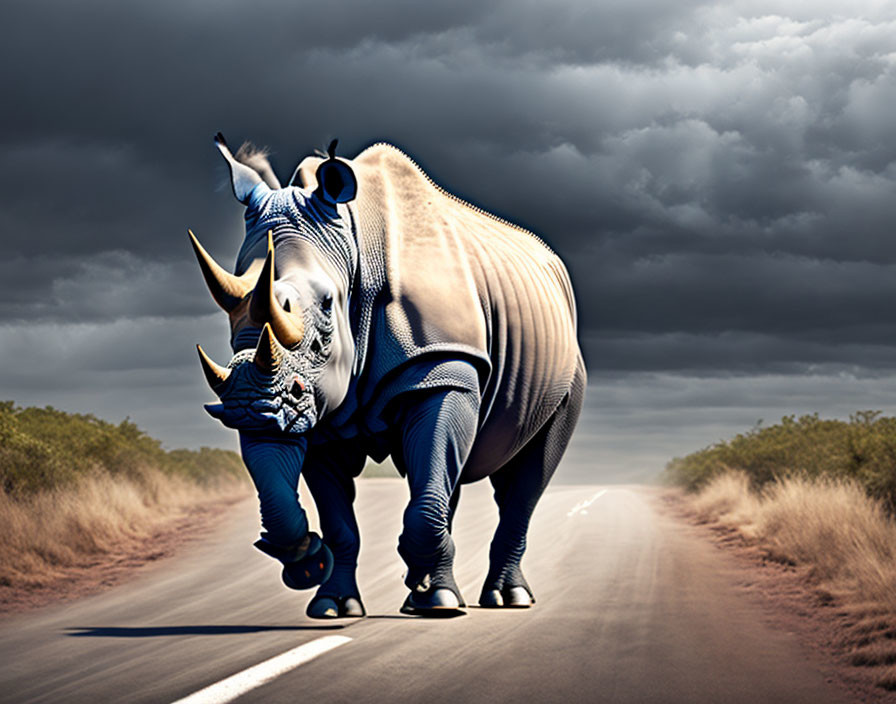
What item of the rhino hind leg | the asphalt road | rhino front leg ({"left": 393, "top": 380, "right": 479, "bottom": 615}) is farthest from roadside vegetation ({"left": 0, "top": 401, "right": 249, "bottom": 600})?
rhino front leg ({"left": 393, "top": 380, "right": 479, "bottom": 615})

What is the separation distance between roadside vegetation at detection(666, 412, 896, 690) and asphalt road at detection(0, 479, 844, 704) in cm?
75

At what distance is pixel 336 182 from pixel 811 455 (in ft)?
51.8

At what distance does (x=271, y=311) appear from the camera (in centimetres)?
636

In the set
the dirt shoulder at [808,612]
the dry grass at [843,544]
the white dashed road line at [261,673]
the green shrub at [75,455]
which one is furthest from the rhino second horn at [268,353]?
the green shrub at [75,455]

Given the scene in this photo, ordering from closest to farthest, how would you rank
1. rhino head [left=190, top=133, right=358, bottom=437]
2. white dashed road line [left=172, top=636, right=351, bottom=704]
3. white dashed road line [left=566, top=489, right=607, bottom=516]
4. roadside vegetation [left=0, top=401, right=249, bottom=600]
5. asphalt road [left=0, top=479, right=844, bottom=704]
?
white dashed road line [left=172, top=636, right=351, bottom=704] < asphalt road [left=0, top=479, right=844, bottom=704] < rhino head [left=190, top=133, right=358, bottom=437] < roadside vegetation [left=0, top=401, right=249, bottom=600] < white dashed road line [left=566, top=489, right=607, bottom=516]

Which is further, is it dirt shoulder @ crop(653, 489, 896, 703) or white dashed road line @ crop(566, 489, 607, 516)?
white dashed road line @ crop(566, 489, 607, 516)

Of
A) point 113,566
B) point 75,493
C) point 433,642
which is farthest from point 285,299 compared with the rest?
point 75,493

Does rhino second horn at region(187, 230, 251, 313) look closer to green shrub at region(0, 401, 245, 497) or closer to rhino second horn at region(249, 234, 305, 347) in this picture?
rhino second horn at region(249, 234, 305, 347)

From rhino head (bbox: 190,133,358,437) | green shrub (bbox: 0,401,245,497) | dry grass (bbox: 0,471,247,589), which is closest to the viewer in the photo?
rhino head (bbox: 190,133,358,437)

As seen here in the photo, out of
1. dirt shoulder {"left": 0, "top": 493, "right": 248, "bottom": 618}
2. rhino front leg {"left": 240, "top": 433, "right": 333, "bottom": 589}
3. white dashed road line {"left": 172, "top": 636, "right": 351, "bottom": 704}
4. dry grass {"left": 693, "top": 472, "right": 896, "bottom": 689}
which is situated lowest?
dry grass {"left": 693, "top": 472, "right": 896, "bottom": 689}

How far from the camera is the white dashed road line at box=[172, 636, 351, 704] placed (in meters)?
5.42

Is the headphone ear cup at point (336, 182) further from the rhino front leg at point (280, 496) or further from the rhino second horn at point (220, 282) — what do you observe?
the rhino front leg at point (280, 496)

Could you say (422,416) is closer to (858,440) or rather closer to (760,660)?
(760,660)

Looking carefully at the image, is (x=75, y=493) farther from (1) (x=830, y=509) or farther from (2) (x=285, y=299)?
(1) (x=830, y=509)
